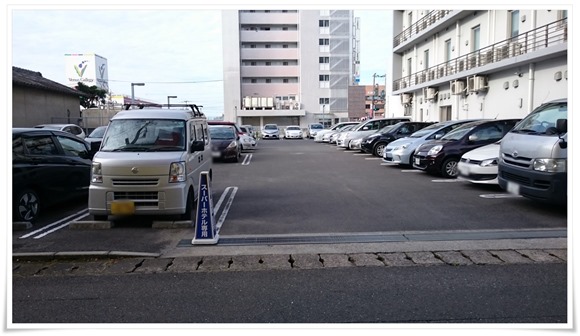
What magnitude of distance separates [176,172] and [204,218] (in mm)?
1111

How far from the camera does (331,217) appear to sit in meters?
7.53

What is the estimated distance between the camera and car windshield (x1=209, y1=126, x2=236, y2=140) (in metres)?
17.6

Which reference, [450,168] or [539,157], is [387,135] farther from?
[539,157]

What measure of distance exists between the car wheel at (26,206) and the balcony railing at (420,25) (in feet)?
70.8

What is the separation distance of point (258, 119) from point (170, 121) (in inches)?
2050

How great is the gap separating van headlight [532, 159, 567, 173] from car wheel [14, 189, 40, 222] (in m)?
8.38

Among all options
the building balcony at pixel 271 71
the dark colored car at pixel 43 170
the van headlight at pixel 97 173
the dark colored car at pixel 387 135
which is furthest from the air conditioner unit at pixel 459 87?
the building balcony at pixel 271 71

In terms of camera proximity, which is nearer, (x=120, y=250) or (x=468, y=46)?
Result: (x=120, y=250)

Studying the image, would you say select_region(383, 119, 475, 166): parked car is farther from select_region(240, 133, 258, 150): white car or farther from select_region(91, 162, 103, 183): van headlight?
select_region(240, 133, 258, 150): white car

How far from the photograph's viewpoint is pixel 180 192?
22.0 ft

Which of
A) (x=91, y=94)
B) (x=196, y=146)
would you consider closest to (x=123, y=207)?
(x=196, y=146)

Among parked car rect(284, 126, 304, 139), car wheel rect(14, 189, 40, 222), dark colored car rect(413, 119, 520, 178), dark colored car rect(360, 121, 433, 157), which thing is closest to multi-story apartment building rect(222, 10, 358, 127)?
parked car rect(284, 126, 304, 139)

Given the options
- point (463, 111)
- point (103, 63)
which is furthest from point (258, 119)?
point (463, 111)
